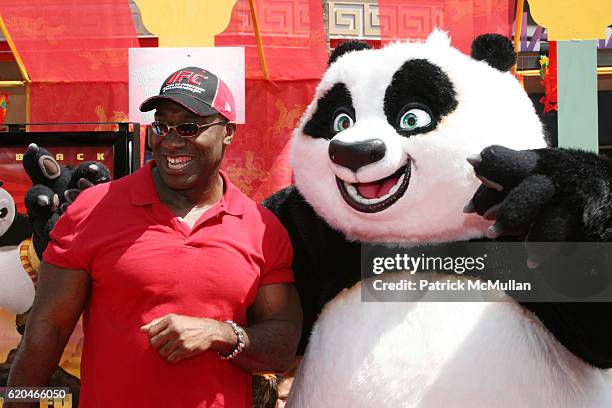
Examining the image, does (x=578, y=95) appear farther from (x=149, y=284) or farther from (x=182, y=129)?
(x=149, y=284)

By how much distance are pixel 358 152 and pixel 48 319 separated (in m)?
0.88

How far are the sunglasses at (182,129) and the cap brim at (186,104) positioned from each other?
4cm

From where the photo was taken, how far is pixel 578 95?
2.89 metres

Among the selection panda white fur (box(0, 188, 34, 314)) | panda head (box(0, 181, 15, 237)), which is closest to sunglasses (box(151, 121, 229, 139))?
panda head (box(0, 181, 15, 237))

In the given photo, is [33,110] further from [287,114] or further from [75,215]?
[75,215]

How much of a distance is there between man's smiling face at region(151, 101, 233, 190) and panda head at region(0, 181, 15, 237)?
4.81 ft

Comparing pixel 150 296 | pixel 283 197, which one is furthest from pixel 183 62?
pixel 150 296

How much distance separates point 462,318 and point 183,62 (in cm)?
170

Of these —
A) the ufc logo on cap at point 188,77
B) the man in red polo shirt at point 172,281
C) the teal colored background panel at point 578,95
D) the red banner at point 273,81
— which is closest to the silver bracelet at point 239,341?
the man in red polo shirt at point 172,281

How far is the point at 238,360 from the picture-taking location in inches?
71.9

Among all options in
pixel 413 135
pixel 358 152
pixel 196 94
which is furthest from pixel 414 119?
pixel 196 94

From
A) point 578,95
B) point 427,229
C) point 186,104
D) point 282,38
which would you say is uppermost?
point 282,38

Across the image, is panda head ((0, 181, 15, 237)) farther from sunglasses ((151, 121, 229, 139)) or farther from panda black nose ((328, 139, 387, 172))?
panda black nose ((328, 139, 387, 172))

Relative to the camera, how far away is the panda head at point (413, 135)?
6.10ft
